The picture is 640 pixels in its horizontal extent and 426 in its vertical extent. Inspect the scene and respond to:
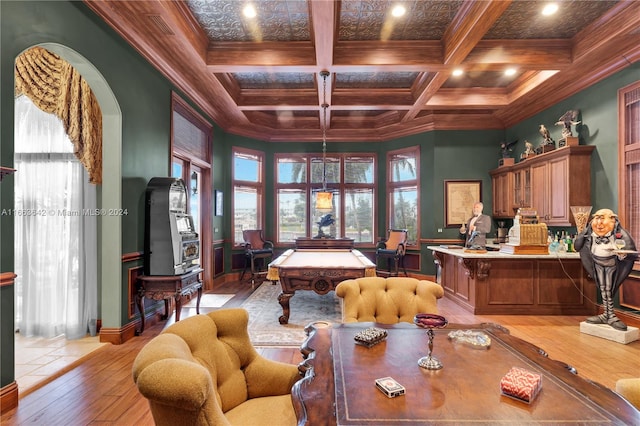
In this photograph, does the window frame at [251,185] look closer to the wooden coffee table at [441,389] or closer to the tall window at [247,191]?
the tall window at [247,191]

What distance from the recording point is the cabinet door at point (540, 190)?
561 cm

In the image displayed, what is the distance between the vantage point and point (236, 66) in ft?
15.7

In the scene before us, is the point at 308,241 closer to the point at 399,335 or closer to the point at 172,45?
the point at 172,45

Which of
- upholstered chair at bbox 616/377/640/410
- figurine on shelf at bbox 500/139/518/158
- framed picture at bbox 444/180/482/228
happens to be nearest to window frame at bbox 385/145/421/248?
framed picture at bbox 444/180/482/228

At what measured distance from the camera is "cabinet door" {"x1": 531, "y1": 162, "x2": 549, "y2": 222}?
5605mm

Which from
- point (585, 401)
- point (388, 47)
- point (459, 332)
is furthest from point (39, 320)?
point (388, 47)

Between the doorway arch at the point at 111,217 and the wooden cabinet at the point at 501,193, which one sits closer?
the doorway arch at the point at 111,217

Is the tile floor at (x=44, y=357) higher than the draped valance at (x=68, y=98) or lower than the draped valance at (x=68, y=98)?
lower

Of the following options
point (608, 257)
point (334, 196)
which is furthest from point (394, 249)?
point (608, 257)

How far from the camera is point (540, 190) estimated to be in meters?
5.76

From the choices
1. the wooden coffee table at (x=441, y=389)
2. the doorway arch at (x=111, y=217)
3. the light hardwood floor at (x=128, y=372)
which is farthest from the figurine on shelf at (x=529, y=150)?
the doorway arch at (x=111, y=217)

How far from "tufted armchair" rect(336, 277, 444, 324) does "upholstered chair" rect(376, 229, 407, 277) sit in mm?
4850

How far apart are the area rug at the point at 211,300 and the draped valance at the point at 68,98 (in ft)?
8.46

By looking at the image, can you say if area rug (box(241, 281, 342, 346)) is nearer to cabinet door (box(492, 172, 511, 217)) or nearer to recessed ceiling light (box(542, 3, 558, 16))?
cabinet door (box(492, 172, 511, 217))
